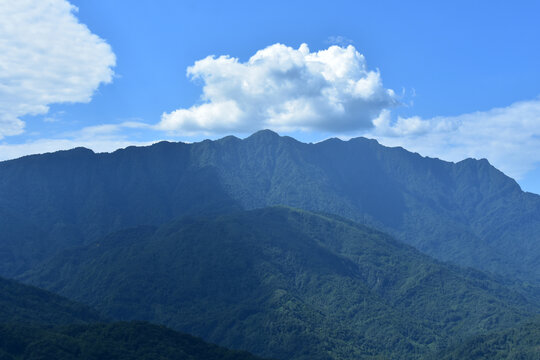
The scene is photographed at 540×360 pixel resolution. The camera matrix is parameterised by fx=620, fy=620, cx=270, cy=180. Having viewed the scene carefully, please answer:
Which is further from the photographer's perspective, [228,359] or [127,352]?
[228,359]

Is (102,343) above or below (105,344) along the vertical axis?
above

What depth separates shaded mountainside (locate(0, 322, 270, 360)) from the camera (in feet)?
Result: 531

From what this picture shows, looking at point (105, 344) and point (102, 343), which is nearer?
point (105, 344)

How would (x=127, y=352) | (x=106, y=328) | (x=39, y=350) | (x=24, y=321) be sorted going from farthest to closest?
(x=24, y=321) → (x=106, y=328) → (x=127, y=352) → (x=39, y=350)

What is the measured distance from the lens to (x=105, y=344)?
171 meters

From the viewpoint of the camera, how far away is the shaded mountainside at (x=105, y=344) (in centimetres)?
16175

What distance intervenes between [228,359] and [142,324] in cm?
2917

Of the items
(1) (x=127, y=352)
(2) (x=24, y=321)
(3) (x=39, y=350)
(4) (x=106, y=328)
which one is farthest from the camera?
(2) (x=24, y=321)

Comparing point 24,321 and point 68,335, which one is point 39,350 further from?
point 24,321

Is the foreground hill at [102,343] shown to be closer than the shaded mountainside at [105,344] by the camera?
No

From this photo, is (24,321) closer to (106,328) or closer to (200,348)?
(106,328)

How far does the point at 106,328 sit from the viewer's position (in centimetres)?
18475

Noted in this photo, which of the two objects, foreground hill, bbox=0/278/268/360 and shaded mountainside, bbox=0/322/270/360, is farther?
foreground hill, bbox=0/278/268/360

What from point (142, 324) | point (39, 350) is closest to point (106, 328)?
point (142, 324)
